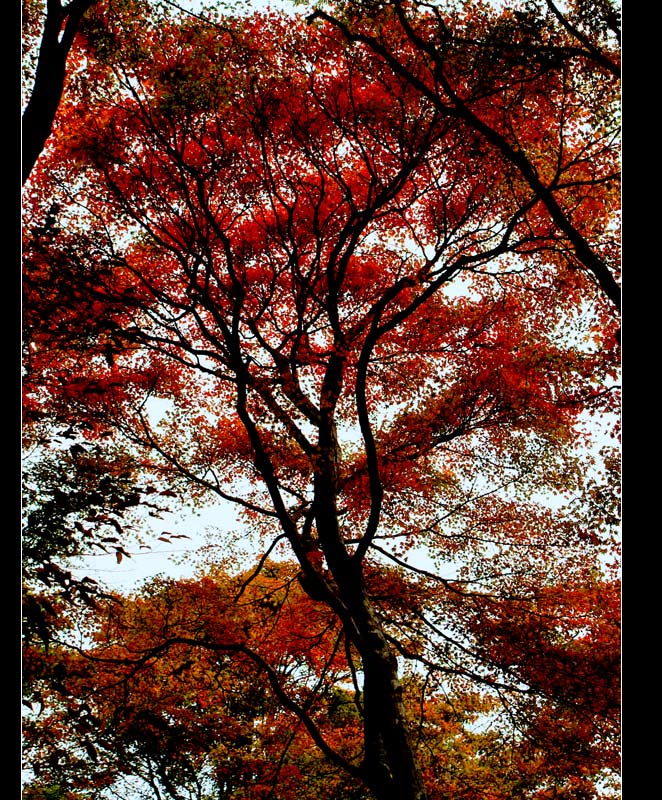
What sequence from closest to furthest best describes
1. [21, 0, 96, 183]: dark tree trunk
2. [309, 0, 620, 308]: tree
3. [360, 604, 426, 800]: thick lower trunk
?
[21, 0, 96, 183]: dark tree trunk
[309, 0, 620, 308]: tree
[360, 604, 426, 800]: thick lower trunk

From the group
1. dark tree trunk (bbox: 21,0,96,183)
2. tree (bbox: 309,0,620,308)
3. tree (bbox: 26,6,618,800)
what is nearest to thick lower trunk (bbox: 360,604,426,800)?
tree (bbox: 26,6,618,800)

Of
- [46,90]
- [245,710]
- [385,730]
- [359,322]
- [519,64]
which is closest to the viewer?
[46,90]

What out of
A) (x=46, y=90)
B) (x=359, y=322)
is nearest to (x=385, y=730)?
(x=359, y=322)

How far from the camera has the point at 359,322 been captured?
314 inches

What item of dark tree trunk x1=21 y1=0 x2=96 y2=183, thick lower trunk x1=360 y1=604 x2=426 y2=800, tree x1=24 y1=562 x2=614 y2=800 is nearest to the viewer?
dark tree trunk x1=21 y1=0 x2=96 y2=183

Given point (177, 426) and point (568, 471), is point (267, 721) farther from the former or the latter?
point (568, 471)

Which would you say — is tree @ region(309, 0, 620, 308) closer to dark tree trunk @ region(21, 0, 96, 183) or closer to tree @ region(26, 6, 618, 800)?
tree @ region(26, 6, 618, 800)

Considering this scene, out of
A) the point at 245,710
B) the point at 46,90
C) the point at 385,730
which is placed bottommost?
the point at 385,730

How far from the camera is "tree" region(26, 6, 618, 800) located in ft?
19.4

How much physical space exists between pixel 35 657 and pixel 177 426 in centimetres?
492

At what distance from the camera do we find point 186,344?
7.17 m

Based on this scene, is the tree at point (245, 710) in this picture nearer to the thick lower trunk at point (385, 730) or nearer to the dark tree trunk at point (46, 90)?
the thick lower trunk at point (385, 730)

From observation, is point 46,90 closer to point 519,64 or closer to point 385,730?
point 519,64

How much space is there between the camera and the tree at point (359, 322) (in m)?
5.93
